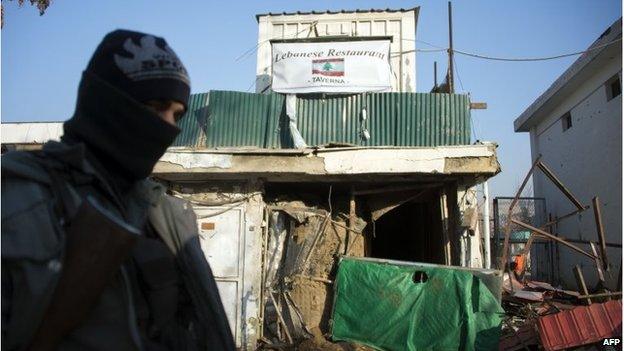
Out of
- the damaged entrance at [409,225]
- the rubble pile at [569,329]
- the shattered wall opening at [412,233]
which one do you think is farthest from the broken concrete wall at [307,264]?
the rubble pile at [569,329]

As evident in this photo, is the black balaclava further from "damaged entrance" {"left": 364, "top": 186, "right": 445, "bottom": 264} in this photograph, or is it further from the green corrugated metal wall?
the green corrugated metal wall

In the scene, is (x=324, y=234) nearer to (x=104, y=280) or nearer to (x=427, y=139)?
(x=427, y=139)

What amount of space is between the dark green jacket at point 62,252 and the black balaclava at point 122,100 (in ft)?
0.28

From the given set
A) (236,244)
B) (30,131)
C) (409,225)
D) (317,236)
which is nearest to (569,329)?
(317,236)

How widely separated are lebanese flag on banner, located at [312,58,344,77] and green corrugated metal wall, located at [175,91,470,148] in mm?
556

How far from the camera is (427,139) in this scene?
25.6 feet

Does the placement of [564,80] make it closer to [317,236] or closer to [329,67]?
[329,67]

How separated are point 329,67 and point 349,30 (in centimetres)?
364

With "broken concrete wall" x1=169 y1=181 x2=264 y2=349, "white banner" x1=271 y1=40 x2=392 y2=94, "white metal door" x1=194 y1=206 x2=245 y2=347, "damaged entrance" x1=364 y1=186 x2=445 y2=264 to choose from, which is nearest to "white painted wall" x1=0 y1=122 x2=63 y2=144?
"broken concrete wall" x1=169 y1=181 x2=264 y2=349

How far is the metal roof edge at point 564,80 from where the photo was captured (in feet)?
32.7

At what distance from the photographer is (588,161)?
40.0ft

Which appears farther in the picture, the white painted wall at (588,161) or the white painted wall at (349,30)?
the white painted wall at (349,30)

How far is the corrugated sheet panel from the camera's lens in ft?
26.9

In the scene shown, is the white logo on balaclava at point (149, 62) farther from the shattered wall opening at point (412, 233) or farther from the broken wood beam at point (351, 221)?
the shattered wall opening at point (412, 233)
